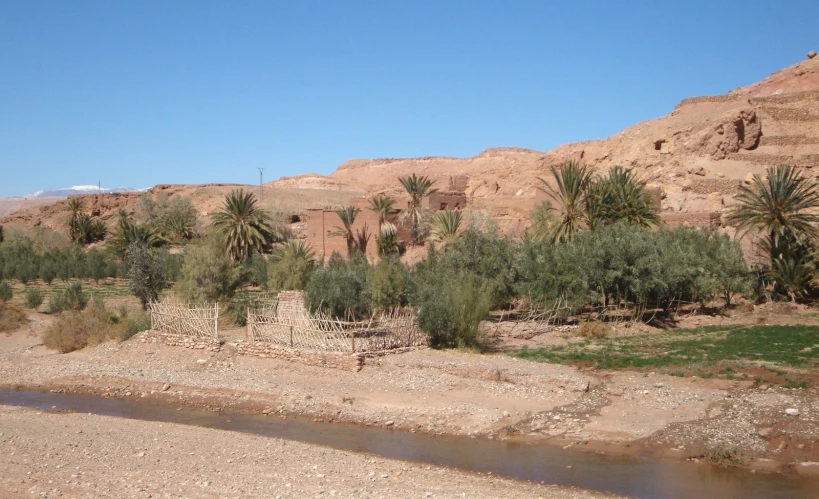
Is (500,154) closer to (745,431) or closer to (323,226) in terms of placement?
(323,226)

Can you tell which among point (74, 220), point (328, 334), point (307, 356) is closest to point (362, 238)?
point (328, 334)

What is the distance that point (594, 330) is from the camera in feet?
69.3

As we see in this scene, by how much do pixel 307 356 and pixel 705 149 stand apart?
27864mm

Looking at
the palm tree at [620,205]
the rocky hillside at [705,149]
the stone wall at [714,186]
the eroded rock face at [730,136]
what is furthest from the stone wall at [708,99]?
the palm tree at [620,205]

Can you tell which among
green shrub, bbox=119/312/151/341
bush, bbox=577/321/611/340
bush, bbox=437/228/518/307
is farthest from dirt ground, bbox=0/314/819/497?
bush, bbox=437/228/518/307

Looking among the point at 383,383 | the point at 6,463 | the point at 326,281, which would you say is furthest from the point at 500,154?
the point at 6,463

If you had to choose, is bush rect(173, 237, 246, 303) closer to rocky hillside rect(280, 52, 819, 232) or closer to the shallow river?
the shallow river

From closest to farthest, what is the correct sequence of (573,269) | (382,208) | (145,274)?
(573,269) < (145,274) < (382,208)

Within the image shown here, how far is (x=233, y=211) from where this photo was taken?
36656mm

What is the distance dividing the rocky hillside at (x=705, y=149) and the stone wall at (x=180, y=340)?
19.9 m

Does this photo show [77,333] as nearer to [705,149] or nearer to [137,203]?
[705,149]

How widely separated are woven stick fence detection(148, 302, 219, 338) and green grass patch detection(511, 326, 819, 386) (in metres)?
7.85

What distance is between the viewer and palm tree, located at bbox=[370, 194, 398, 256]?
36.2 meters

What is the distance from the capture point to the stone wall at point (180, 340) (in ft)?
63.8
